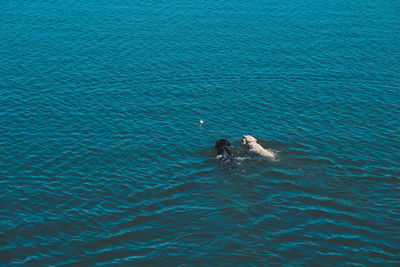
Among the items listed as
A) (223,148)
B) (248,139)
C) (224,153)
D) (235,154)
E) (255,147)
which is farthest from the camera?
(248,139)

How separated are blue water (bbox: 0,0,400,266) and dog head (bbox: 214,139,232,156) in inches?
32.9

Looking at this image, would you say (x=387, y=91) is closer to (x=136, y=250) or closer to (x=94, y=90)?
(x=94, y=90)

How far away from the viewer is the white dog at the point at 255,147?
38.4 m

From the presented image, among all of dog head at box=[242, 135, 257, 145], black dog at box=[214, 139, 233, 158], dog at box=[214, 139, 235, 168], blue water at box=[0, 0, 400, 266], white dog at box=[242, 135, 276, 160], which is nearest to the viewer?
blue water at box=[0, 0, 400, 266]

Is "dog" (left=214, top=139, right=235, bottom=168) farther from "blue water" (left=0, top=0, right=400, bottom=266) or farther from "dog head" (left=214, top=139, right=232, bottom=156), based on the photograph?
"blue water" (left=0, top=0, right=400, bottom=266)

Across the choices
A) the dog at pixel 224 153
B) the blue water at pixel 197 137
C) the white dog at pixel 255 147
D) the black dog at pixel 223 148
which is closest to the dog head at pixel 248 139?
the white dog at pixel 255 147

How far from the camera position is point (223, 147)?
38125 mm

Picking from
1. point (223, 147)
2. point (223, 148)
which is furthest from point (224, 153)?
point (223, 147)

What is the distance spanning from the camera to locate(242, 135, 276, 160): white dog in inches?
1511

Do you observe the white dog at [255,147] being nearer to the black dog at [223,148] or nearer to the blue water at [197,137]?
the blue water at [197,137]

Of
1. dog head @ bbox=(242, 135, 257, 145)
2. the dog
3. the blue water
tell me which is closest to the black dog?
the dog

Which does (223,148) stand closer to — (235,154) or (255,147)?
(235,154)

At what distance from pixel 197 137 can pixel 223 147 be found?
4.24 m

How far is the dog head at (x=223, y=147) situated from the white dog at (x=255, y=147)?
4.71 feet
